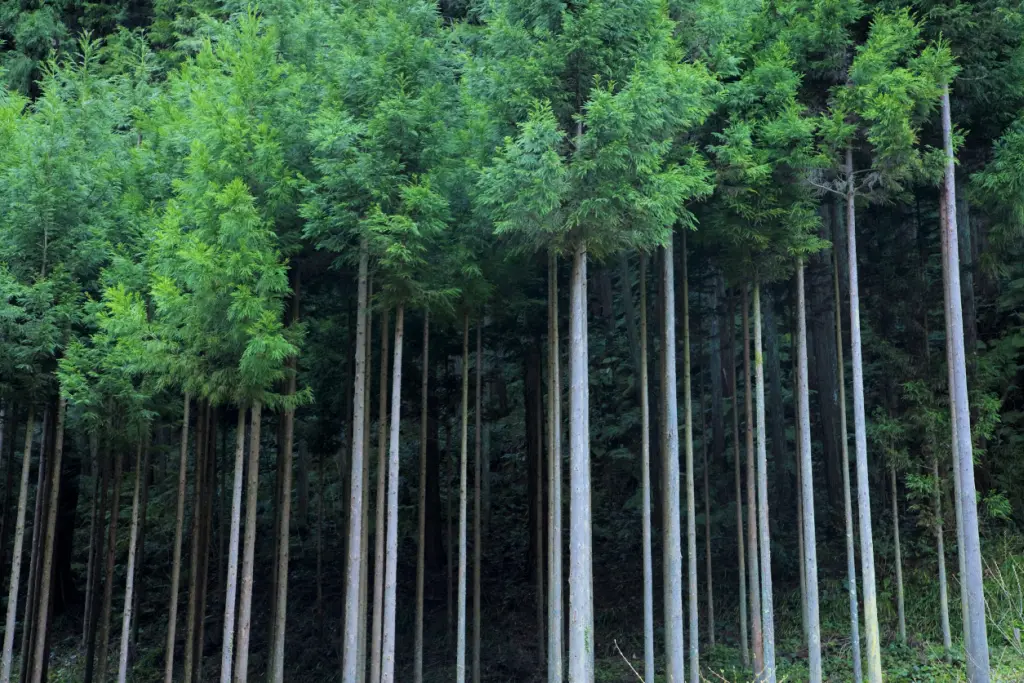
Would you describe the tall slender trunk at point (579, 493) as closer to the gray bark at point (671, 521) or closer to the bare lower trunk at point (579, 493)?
the bare lower trunk at point (579, 493)

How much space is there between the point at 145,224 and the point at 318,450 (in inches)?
223

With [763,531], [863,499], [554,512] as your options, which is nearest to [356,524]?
[554,512]

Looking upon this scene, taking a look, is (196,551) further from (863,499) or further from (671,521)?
(863,499)

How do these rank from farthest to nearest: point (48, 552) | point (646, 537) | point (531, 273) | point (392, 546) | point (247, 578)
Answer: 1. point (531, 273)
2. point (646, 537)
3. point (48, 552)
4. point (392, 546)
5. point (247, 578)

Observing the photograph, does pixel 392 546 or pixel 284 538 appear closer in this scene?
pixel 392 546

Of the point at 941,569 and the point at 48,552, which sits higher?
the point at 48,552

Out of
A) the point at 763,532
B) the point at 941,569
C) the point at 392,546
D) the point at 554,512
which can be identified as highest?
the point at 554,512

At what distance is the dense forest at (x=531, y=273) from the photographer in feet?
28.2

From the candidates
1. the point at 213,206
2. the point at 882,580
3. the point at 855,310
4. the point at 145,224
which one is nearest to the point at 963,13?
the point at 855,310

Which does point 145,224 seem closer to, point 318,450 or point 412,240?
point 412,240

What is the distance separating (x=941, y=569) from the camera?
11242mm

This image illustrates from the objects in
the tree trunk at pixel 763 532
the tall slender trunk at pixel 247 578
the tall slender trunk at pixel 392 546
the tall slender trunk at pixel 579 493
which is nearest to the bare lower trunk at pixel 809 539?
the tree trunk at pixel 763 532

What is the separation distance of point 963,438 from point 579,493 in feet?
15.7

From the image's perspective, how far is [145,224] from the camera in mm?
10102
